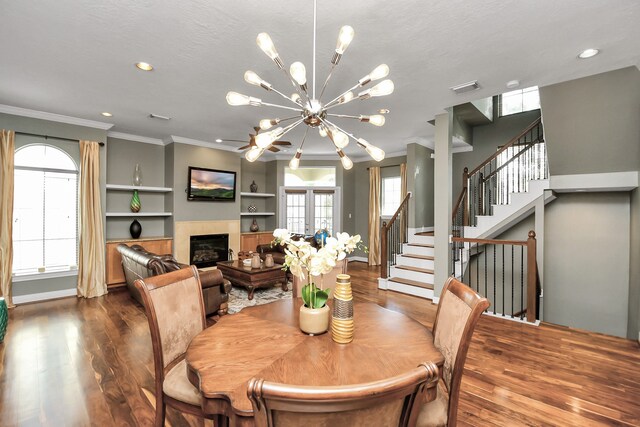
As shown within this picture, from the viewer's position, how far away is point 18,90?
11.7ft

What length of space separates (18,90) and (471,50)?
5.21 meters

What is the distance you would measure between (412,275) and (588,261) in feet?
9.25

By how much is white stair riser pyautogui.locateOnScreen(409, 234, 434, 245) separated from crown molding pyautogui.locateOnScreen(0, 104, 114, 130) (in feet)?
19.6

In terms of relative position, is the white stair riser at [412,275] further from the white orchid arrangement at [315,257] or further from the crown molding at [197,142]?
the crown molding at [197,142]

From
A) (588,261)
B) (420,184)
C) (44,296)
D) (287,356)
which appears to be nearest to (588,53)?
(287,356)

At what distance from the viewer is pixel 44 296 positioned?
176 inches

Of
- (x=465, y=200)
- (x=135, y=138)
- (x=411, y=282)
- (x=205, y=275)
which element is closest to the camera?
(x=205, y=275)

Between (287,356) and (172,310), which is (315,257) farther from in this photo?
(172,310)

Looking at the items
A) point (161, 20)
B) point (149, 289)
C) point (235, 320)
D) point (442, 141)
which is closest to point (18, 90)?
point (161, 20)

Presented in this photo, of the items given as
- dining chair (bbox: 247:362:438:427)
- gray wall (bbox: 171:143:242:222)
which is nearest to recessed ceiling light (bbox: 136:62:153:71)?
gray wall (bbox: 171:143:242:222)

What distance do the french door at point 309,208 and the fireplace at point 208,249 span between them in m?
1.74

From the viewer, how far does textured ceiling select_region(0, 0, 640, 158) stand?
207 cm

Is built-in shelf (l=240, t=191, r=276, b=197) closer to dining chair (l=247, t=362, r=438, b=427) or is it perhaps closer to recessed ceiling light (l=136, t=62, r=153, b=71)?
recessed ceiling light (l=136, t=62, r=153, b=71)

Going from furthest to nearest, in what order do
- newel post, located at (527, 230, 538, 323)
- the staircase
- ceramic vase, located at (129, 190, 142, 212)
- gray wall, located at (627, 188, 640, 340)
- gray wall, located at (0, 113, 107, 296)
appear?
ceramic vase, located at (129, 190, 142, 212) → the staircase → gray wall, located at (0, 113, 107, 296) → gray wall, located at (627, 188, 640, 340) → newel post, located at (527, 230, 538, 323)
